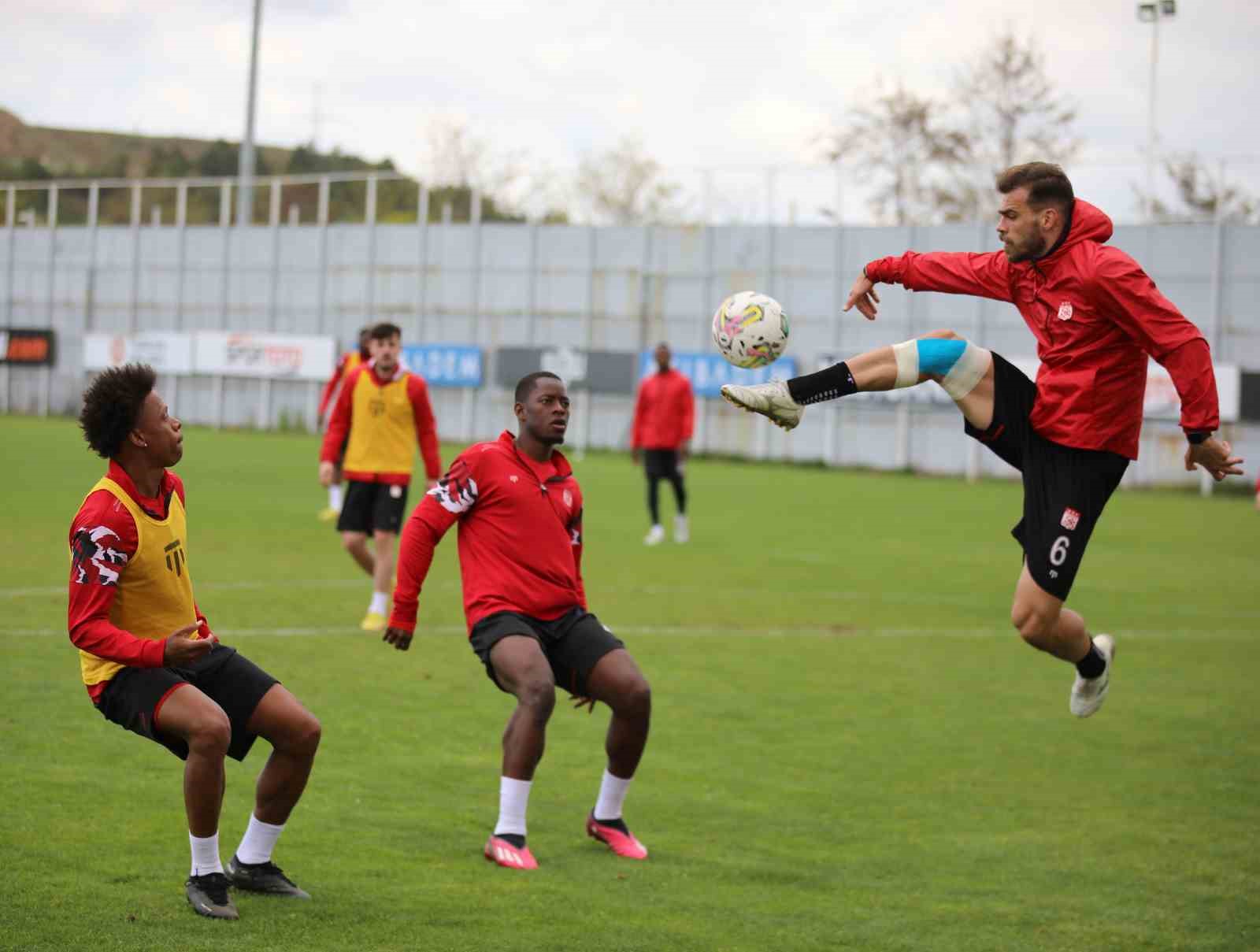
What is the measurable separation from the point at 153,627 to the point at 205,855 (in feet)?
2.96

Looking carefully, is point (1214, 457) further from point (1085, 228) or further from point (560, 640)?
point (560, 640)

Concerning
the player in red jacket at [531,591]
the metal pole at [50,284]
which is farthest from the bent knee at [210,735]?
the metal pole at [50,284]

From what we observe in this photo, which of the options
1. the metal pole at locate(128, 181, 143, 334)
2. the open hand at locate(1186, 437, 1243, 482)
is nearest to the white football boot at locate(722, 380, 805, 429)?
the open hand at locate(1186, 437, 1243, 482)

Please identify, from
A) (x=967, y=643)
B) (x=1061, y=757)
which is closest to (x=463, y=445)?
(x=967, y=643)

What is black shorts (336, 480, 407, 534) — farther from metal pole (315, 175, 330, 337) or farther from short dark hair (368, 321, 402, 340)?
metal pole (315, 175, 330, 337)

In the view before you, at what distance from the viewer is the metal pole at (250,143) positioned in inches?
2131

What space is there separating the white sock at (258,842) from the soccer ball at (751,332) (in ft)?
8.99

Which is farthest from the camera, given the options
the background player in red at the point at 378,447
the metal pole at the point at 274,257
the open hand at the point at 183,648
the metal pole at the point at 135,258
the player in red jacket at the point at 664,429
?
the metal pole at the point at 135,258

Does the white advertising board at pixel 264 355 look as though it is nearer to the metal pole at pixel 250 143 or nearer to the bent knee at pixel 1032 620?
the metal pole at pixel 250 143

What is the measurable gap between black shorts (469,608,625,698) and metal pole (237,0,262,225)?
161 feet

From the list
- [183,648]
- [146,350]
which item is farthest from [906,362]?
[146,350]

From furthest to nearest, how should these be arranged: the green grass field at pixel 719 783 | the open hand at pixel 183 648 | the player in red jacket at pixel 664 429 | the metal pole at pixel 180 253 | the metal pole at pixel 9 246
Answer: the metal pole at pixel 9 246 → the metal pole at pixel 180 253 → the player in red jacket at pixel 664 429 → the green grass field at pixel 719 783 → the open hand at pixel 183 648

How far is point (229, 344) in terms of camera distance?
51.9m

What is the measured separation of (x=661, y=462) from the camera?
20.7 metres
